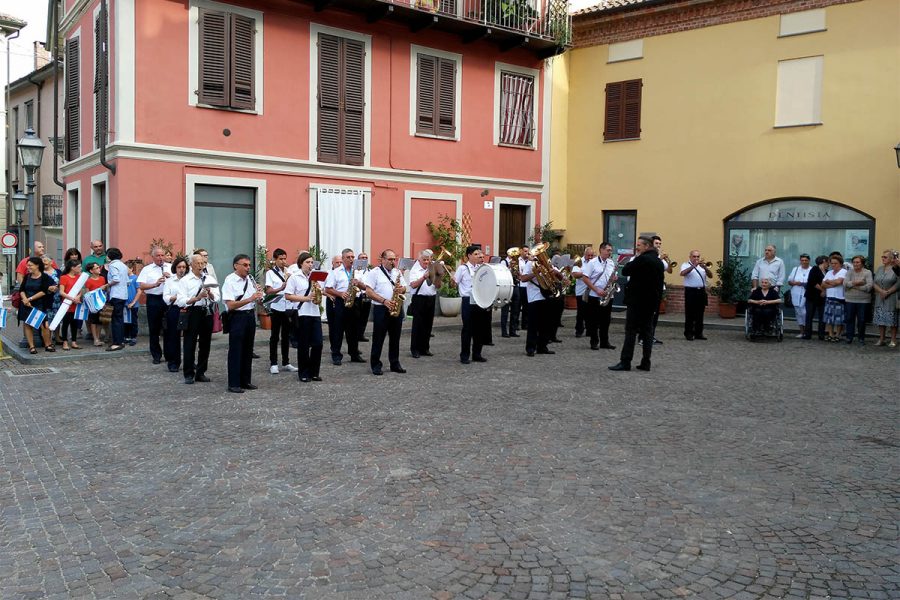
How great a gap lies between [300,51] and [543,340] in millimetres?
8851

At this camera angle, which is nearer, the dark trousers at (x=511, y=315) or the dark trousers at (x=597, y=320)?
the dark trousers at (x=597, y=320)

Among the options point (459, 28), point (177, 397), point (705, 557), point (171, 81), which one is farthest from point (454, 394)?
point (459, 28)

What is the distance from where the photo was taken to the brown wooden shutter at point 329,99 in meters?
18.1

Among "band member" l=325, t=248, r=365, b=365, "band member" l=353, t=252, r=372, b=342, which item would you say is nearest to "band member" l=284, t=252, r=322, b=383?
"band member" l=325, t=248, r=365, b=365

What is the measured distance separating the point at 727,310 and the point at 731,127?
441cm

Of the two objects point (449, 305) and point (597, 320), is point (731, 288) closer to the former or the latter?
point (597, 320)

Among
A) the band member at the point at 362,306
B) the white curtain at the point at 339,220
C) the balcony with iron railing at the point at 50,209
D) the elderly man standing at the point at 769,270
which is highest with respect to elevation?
the balcony with iron railing at the point at 50,209

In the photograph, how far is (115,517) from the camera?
538 centimetres

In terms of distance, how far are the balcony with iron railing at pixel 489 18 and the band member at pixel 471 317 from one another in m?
7.85

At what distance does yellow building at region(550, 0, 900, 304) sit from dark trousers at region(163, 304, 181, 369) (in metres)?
13.5

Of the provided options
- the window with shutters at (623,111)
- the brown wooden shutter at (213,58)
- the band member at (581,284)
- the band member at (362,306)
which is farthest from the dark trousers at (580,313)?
the brown wooden shutter at (213,58)

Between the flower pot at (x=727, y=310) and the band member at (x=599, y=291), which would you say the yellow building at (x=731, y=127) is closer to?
the flower pot at (x=727, y=310)

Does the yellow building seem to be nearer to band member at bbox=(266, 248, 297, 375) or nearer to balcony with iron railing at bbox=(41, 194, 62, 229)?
band member at bbox=(266, 248, 297, 375)

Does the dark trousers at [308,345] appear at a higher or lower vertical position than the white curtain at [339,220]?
lower
